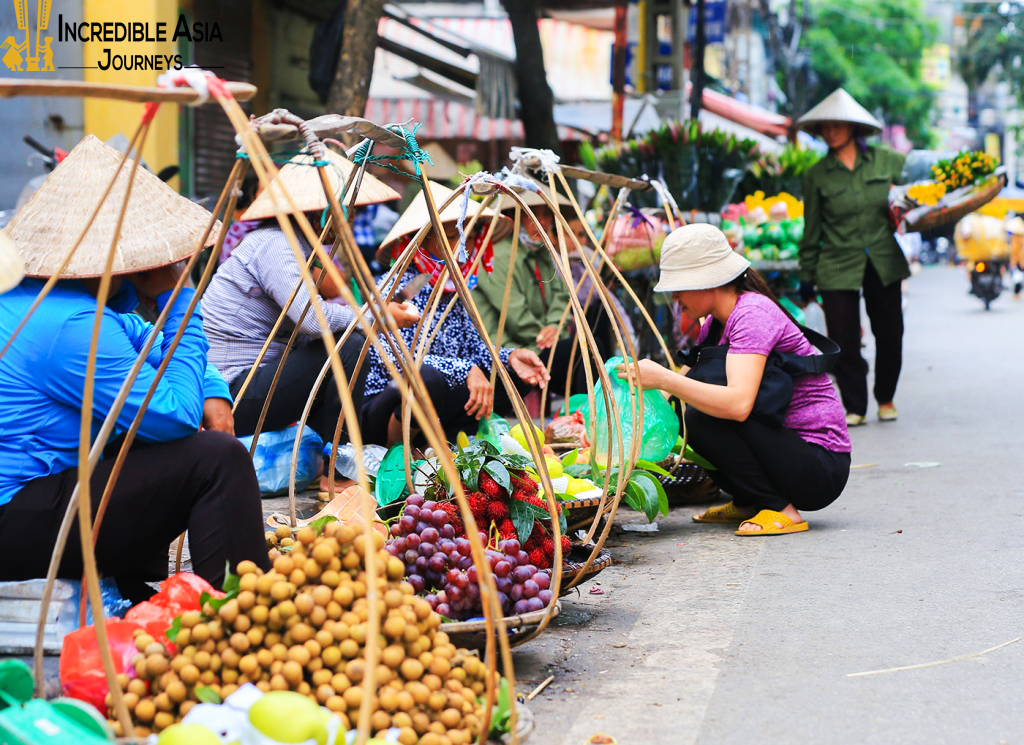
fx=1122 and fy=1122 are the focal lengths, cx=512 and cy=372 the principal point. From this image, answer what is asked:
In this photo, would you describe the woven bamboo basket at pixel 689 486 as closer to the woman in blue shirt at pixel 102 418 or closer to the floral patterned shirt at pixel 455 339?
the floral patterned shirt at pixel 455 339

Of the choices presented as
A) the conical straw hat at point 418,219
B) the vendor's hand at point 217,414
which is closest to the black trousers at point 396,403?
the conical straw hat at point 418,219

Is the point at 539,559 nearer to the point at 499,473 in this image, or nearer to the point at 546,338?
the point at 499,473

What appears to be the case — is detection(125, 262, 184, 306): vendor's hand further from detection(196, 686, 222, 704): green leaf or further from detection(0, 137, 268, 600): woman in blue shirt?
detection(196, 686, 222, 704): green leaf

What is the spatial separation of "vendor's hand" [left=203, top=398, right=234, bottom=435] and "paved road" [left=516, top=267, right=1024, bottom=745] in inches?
40.6

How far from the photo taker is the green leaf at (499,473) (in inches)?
114

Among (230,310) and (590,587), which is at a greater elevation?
(230,310)

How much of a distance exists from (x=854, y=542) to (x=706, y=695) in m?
1.59

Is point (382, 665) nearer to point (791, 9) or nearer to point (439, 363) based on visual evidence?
point (439, 363)

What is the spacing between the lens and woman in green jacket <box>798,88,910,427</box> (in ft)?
20.1

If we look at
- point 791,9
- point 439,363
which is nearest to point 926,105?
point 791,9

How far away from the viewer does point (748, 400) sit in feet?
12.2

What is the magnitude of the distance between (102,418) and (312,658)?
86cm

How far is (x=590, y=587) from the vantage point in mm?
3379

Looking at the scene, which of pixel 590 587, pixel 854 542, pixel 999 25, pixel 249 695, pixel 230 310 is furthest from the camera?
pixel 999 25
